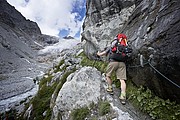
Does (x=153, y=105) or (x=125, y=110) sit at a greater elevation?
(x=153, y=105)

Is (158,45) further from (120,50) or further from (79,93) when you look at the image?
(79,93)

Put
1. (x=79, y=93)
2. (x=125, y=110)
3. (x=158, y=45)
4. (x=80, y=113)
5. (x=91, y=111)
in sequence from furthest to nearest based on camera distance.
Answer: (x=79, y=93)
(x=80, y=113)
(x=91, y=111)
(x=125, y=110)
(x=158, y=45)

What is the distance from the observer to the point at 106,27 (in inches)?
678

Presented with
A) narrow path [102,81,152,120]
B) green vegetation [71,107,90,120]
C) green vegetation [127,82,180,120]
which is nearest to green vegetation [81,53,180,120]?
green vegetation [127,82,180,120]

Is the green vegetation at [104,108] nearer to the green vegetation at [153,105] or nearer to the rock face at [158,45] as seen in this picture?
the green vegetation at [153,105]

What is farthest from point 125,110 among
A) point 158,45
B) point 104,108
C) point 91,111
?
point 158,45

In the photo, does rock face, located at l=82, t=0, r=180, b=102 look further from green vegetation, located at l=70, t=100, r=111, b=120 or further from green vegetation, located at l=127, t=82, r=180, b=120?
green vegetation, located at l=70, t=100, r=111, b=120

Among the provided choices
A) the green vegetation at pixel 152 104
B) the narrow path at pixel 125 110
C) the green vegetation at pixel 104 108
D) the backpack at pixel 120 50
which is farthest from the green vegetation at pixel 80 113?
the backpack at pixel 120 50

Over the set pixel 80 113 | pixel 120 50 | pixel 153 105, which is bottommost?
pixel 80 113

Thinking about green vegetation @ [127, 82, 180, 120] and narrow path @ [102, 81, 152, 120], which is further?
narrow path @ [102, 81, 152, 120]

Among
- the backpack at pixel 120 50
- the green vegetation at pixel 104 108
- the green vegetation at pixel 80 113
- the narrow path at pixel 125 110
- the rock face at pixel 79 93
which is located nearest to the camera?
the narrow path at pixel 125 110

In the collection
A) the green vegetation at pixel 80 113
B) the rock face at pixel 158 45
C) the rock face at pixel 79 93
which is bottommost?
the green vegetation at pixel 80 113

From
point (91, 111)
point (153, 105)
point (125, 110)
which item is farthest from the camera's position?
point (91, 111)

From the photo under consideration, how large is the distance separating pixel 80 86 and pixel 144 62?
3.38 metres
